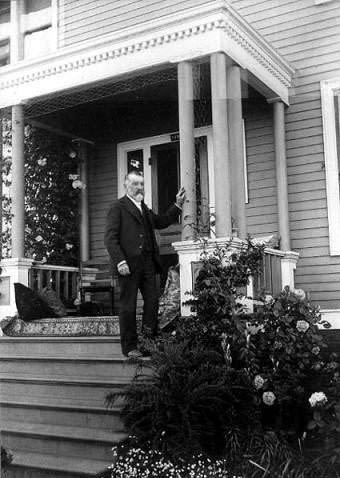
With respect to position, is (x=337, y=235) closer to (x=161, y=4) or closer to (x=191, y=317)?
(x=191, y=317)

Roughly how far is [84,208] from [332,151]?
306cm

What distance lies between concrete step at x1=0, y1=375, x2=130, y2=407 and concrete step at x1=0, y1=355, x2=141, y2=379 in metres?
0.11

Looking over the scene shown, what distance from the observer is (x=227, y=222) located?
470cm

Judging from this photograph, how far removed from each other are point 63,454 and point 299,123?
3.96m

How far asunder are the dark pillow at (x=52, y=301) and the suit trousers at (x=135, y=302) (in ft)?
5.79

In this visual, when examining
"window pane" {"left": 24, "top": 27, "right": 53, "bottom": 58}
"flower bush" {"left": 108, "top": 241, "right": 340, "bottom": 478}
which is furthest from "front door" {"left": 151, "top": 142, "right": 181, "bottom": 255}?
"flower bush" {"left": 108, "top": 241, "right": 340, "bottom": 478}

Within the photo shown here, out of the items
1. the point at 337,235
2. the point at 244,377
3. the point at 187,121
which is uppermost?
the point at 187,121

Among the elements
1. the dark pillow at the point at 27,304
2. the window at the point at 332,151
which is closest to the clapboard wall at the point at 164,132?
the window at the point at 332,151

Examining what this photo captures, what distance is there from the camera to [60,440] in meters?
3.80

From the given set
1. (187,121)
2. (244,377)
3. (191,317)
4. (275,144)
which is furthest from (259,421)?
(275,144)

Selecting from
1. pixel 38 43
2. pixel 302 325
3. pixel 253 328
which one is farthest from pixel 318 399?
pixel 38 43

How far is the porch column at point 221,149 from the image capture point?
4707 mm

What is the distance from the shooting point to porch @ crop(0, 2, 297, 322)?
15.9 feet

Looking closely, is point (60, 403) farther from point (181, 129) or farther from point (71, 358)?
point (181, 129)
